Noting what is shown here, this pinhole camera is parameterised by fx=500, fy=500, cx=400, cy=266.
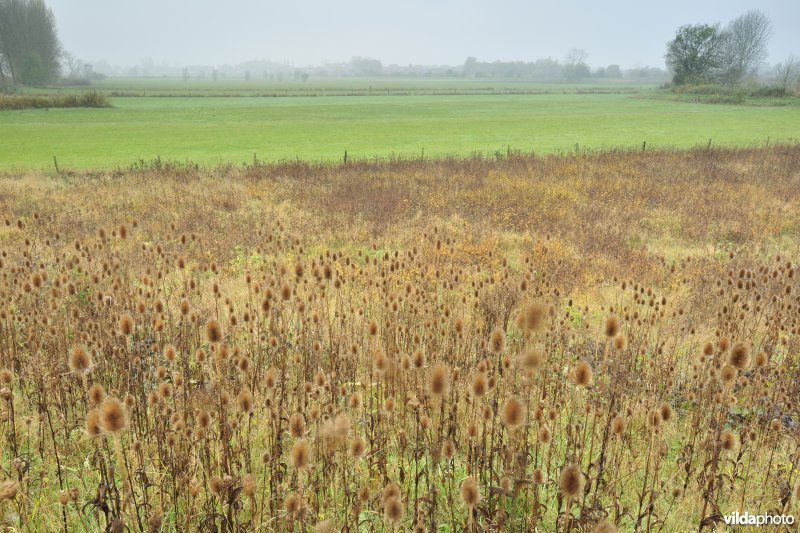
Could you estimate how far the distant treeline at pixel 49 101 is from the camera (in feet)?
185

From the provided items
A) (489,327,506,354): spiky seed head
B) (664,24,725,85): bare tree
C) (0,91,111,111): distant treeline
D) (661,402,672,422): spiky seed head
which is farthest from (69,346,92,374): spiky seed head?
(664,24,725,85): bare tree

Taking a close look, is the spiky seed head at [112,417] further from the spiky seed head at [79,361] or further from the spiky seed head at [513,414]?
the spiky seed head at [513,414]

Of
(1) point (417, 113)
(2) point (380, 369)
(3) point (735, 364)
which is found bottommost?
(2) point (380, 369)

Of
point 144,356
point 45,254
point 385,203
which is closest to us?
point 144,356

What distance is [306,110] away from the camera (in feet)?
208

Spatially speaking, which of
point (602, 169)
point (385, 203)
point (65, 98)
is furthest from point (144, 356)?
point (65, 98)

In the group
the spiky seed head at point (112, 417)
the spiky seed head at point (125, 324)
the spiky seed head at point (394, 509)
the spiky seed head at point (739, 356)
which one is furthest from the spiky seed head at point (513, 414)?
the spiky seed head at point (125, 324)

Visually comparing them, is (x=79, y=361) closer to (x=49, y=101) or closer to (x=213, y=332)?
(x=213, y=332)

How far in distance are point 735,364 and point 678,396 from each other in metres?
3.14

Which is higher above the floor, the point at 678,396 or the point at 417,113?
the point at 417,113

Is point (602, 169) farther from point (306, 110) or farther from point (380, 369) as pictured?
point (306, 110)

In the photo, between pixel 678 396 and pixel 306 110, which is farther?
pixel 306 110

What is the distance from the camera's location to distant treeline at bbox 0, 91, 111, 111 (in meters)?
56.4

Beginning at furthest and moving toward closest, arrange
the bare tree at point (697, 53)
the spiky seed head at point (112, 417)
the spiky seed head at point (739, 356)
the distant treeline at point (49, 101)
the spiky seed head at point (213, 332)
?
the bare tree at point (697, 53), the distant treeline at point (49, 101), the spiky seed head at point (213, 332), the spiky seed head at point (739, 356), the spiky seed head at point (112, 417)
